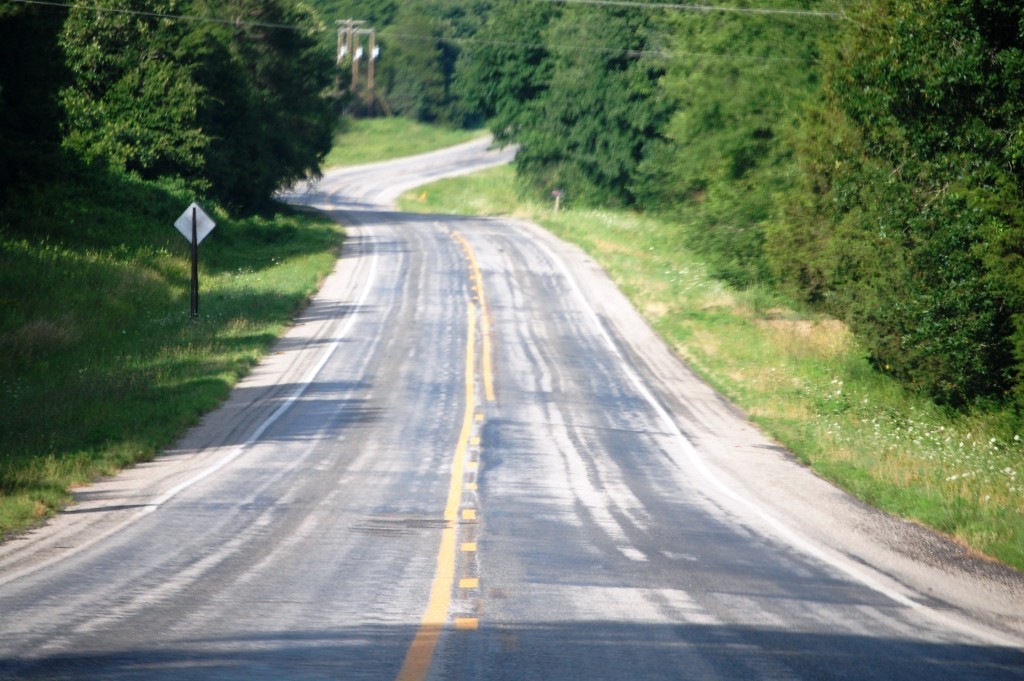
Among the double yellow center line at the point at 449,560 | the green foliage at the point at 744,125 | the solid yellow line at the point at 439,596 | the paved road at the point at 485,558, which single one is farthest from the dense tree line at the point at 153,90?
the solid yellow line at the point at 439,596

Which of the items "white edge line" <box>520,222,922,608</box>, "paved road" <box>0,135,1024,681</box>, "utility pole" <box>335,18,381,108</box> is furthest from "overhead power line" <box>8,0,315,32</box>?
"utility pole" <box>335,18,381,108</box>

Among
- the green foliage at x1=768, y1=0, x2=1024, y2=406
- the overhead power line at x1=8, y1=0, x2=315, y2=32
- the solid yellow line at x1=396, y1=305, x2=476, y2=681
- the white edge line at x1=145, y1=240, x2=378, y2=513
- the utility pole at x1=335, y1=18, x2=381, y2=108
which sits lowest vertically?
the white edge line at x1=145, y1=240, x2=378, y2=513

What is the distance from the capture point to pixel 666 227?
147 ft

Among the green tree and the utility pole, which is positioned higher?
the utility pole

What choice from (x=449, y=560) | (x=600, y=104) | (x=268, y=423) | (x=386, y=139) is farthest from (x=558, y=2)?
(x=449, y=560)

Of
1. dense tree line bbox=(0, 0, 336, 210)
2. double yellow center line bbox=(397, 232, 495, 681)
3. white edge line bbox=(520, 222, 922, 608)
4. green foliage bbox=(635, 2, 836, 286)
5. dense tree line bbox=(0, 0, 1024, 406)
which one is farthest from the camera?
dense tree line bbox=(0, 0, 336, 210)

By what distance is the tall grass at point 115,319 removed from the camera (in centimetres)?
1442

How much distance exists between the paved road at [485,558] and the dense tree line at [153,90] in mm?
15895

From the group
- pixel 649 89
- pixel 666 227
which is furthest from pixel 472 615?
pixel 649 89

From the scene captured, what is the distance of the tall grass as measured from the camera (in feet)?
47.3

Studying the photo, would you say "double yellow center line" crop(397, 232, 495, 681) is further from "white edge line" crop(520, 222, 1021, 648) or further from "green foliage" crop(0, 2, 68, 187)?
"green foliage" crop(0, 2, 68, 187)

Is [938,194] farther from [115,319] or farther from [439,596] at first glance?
[115,319]

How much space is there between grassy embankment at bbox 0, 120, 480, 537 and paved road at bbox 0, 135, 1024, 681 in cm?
84

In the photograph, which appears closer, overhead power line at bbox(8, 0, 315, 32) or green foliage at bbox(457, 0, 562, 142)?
overhead power line at bbox(8, 0, 315, 32)
